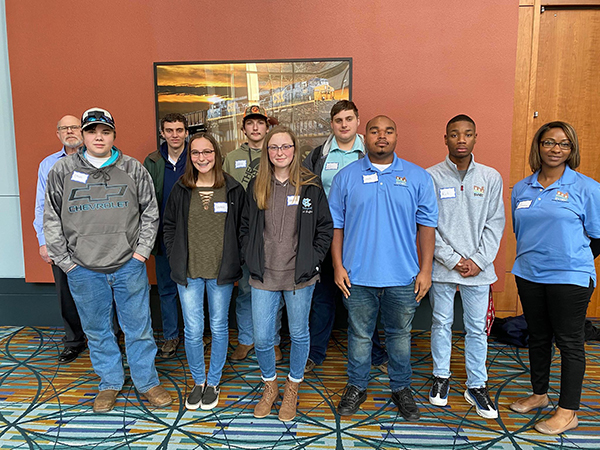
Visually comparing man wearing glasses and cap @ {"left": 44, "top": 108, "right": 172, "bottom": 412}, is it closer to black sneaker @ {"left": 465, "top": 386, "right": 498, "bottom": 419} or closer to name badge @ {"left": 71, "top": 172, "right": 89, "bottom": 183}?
name badge @ {"left": 71, "top": 172, "right": 89, "bottom": 183}

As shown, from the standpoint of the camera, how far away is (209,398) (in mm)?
2508

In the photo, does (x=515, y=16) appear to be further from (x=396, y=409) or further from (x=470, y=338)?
(x=396, y=409)

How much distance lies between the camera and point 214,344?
252cm

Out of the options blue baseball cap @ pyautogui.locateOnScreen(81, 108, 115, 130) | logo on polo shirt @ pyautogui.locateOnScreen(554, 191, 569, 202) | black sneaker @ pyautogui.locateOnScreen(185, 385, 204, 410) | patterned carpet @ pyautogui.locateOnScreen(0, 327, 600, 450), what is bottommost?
patterned carpet @ pyautogui.locateOnScreen(0, 327, 600, 450)

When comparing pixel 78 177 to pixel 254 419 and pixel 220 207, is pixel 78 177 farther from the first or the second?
pixel 254 419

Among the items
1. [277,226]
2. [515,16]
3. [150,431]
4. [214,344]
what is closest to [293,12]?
[515,16]

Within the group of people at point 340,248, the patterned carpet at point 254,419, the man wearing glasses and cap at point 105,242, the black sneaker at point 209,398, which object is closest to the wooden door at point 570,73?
the group of people at point 340,248

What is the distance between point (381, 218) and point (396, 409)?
1261 mm

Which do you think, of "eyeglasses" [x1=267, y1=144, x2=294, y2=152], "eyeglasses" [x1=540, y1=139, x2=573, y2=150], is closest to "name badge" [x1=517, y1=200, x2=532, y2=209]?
"eyeglasses" [x1=540, y1=139, x2=573, y2=150]

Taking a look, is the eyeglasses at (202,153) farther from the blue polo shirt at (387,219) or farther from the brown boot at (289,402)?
the brown boot at (289,402)

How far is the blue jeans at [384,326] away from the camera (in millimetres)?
2321

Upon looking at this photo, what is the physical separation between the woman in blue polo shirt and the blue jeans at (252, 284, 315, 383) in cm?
135

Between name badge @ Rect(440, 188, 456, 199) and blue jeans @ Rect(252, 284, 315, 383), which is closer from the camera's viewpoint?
blue jeans @ Rect(252, 284, 315, 383)

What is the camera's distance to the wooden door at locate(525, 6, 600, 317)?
3.58 m
